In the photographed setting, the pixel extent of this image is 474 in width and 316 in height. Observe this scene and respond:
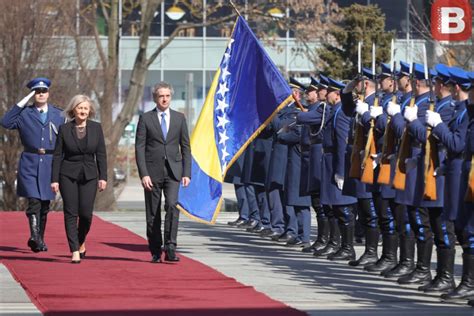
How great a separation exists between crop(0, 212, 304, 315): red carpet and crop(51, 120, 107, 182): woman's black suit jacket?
0.91m

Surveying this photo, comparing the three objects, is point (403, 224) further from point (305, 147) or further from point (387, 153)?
point (305, 147)

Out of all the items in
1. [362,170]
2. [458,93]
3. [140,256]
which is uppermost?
[458,93]

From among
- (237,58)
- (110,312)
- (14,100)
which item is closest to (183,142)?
(237,58)

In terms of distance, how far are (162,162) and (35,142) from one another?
190cm

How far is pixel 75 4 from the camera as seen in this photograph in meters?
28.8

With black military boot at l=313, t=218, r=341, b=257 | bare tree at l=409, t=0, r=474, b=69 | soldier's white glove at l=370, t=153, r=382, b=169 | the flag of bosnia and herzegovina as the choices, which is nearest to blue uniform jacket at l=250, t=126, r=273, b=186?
the flag of bosnia and herzegovina

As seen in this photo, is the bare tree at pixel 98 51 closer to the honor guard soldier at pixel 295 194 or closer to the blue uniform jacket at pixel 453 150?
the honor guard soldier at pixel 295 194

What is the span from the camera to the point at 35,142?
1652 centimetres

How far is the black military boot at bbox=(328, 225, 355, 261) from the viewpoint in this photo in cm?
1600

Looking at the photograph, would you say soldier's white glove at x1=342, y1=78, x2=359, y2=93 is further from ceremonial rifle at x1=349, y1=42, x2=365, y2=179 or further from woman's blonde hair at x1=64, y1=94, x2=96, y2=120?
woman's blonde hair at x1=64, y1=94, x2=96, y2=120

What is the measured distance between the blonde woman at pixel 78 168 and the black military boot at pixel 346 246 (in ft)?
8.53

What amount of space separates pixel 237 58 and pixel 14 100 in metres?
9.28

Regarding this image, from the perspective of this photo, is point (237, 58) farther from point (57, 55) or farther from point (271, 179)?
point (57, 55)

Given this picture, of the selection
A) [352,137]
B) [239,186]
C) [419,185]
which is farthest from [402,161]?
[239,186]
